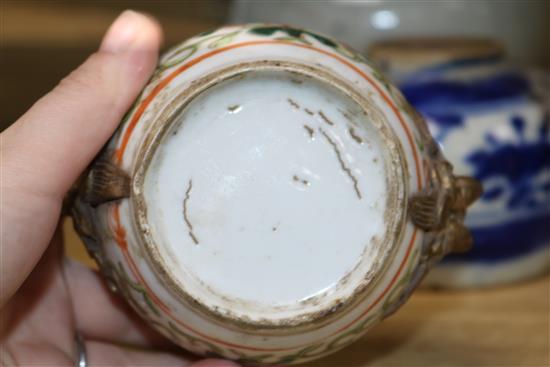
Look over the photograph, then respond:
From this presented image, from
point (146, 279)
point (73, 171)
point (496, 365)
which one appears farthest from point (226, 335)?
point (496, 365)

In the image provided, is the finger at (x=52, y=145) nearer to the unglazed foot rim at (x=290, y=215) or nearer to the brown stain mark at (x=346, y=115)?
the unglazed foot rim at (x=290, y=215)

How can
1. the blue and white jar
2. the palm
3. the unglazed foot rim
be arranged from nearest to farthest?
the unglazed foot rim, the palm, the blue and white jar

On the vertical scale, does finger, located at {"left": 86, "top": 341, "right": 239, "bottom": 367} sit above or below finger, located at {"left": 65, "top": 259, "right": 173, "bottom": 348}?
below

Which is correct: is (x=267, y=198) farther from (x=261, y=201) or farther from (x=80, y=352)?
(x=80, y=352)

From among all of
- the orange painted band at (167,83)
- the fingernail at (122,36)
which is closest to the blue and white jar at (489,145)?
the orange painted band at (167,83)

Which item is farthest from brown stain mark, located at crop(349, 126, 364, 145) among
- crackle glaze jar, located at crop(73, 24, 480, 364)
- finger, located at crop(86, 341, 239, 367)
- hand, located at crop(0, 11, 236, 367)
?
finger, located at crop(86, 341, 239, 367)

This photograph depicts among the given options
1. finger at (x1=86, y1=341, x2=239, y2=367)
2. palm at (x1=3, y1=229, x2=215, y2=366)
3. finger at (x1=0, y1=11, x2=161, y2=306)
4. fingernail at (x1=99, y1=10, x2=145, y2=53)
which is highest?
fingernail at (x1=99, y1=10, x2=145, y2=53)

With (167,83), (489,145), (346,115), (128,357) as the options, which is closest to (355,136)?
(346,115)

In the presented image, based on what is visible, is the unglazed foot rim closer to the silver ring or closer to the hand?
the hand

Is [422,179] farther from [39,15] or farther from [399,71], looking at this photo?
[39,15]
